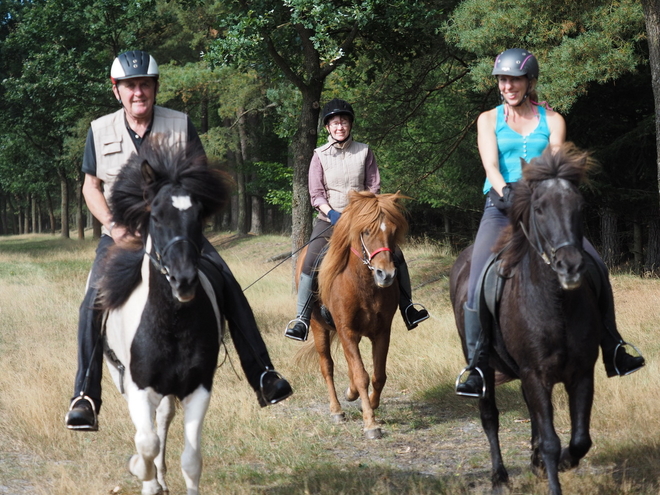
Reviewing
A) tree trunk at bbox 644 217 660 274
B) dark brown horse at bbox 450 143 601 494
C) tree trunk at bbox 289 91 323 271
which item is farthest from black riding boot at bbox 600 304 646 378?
tree trunk at bbox 644 217 660 274

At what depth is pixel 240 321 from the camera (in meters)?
5.00

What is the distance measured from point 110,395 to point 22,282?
13.5 metres

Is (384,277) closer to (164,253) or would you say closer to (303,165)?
(164,253)

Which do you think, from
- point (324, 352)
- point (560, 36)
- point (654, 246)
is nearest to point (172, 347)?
point (324, 352)

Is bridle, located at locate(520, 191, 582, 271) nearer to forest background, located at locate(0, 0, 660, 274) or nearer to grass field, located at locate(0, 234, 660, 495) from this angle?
forest background, located at locate(0, 0, 660, 274)

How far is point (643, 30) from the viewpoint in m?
11.2

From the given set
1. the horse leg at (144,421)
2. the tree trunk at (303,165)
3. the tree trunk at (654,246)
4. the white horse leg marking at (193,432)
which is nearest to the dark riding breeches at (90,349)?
the horse leg at (144,421)

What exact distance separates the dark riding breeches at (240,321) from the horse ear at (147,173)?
79 cm

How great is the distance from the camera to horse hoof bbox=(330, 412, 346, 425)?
7.71 metres

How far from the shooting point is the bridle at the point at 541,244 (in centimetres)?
424

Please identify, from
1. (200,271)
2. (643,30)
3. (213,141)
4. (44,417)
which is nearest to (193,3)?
(643,30)

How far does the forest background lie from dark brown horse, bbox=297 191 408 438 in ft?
8.93

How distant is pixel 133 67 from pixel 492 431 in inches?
147

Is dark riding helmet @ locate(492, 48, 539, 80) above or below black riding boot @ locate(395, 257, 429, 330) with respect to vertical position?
above
